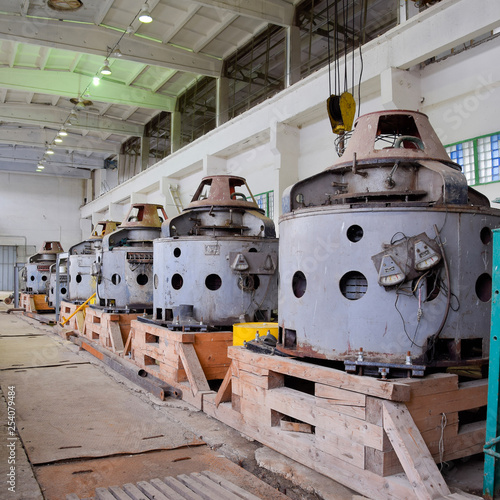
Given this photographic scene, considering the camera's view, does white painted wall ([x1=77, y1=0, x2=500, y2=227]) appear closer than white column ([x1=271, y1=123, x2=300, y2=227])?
Yes

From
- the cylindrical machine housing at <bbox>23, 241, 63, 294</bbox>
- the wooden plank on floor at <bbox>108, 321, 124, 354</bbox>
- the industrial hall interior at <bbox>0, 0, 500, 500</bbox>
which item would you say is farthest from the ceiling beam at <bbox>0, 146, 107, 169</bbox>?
the wooden plank on floor at <bbox>108, 321, 124, 354</bbox>

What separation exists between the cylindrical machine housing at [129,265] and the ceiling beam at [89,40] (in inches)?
232

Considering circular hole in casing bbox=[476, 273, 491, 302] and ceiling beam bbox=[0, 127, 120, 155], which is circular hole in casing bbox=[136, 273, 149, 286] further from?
ceiling beam bbox=[0, 127, 120, 155]

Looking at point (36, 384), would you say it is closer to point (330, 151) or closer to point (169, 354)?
point (169, 354)

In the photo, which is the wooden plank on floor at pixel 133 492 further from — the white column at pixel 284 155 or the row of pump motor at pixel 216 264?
the white column at pixel 284 155

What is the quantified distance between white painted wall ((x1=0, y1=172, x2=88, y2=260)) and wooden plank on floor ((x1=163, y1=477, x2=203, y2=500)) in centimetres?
2519

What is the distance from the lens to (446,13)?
6.51m

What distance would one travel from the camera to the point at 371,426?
264cm

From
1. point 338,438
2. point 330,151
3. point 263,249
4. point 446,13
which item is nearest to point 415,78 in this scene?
point 446,13

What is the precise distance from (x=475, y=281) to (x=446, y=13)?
4.86 meters

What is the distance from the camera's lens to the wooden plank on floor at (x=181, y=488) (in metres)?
2.66

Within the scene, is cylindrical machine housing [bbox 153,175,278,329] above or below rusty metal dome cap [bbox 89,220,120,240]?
below

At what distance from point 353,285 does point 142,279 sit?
4.81m

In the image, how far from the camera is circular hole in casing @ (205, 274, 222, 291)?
5.29m
